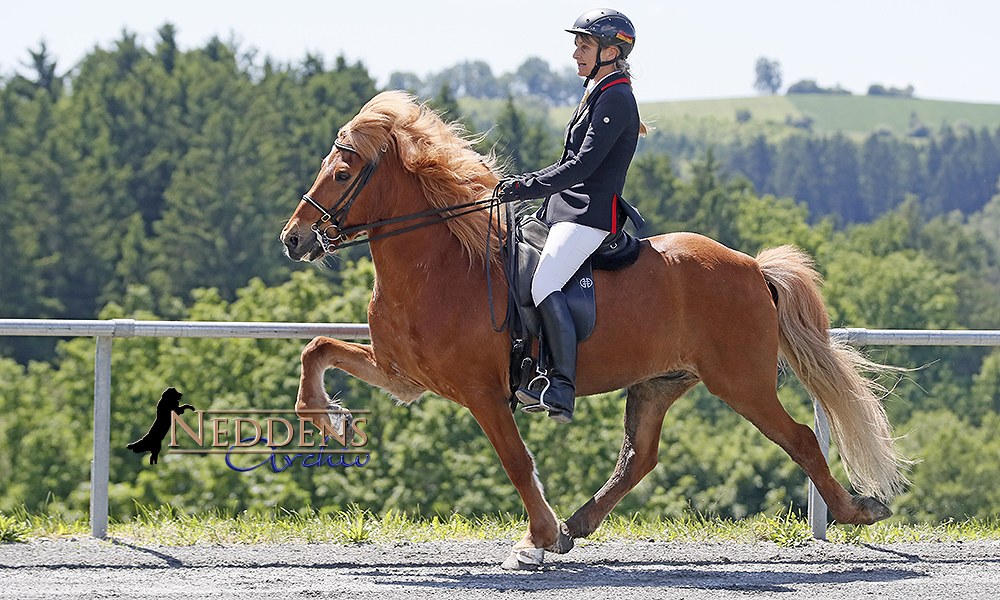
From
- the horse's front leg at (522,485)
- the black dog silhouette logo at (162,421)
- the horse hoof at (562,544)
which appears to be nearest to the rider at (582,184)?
the horse's front leg at (522,485)

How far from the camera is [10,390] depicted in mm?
43750

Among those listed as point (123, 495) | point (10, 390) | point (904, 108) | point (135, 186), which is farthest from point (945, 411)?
point (904, 108)

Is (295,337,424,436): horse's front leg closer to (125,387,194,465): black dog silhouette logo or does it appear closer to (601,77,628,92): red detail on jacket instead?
(125,387,194,465): black dog silhouette logo

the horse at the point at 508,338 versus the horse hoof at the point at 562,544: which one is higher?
the horse at the point at 508,338

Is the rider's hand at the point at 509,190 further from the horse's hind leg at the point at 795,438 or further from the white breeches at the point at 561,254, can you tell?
the horse's hind leg at the point at 795,438

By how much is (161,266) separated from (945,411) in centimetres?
4119

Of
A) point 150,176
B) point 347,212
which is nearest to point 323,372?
point 347,212

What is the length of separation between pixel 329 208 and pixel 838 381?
3.06 metres

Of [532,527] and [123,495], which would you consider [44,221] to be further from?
[532,527]

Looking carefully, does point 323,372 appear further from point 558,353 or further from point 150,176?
point 150,176

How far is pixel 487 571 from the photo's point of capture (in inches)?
226

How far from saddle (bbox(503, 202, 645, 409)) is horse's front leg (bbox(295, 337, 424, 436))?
0.77 m

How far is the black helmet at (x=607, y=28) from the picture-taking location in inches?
233

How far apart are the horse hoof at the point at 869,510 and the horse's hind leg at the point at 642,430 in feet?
3.72
